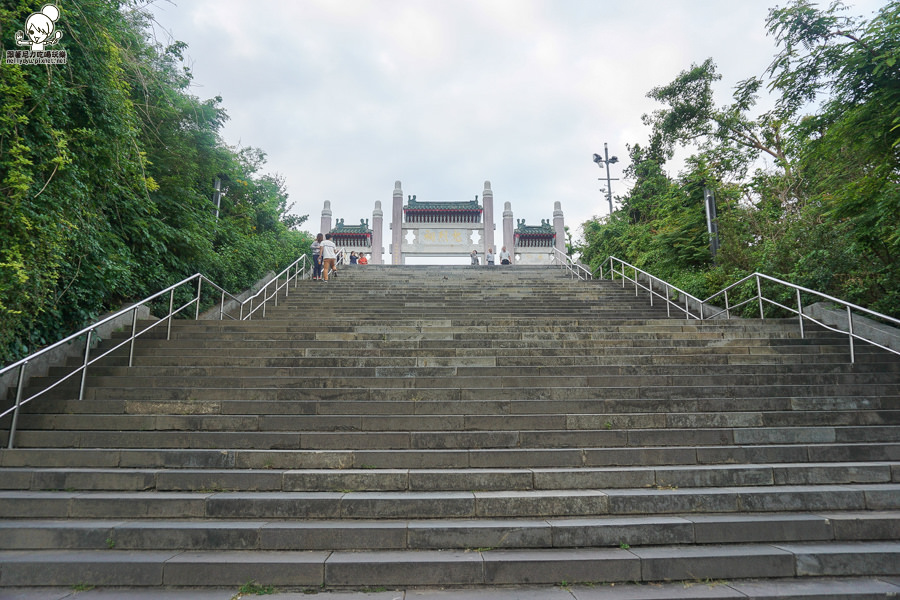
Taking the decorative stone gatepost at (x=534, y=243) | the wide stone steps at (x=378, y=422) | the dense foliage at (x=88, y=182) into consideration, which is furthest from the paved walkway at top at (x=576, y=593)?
the decorative stone gatepost at (x=534, y=243)

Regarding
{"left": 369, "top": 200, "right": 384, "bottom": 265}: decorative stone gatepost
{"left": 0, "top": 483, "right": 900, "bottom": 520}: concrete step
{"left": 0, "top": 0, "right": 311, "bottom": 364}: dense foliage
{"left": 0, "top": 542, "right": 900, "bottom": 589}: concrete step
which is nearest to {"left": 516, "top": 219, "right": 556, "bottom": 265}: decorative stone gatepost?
{"left": 369, "top": 200, "right": 384, "bottom": 265}: decorative stone gatepost

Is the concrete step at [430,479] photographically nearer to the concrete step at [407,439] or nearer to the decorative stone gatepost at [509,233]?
the concrete step at [407,439]

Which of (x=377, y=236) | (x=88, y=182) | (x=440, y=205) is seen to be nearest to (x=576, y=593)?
(x=88, y=182)

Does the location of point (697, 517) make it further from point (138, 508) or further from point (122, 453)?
point (122, 453)

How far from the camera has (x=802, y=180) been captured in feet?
38.2

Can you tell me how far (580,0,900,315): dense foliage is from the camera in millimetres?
6574

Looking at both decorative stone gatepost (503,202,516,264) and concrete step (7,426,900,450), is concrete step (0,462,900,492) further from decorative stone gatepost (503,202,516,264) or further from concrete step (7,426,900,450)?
decorative stone gatepost (503,202,516,264)

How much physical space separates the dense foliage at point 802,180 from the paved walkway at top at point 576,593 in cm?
535

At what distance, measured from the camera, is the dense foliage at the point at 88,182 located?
4.90 m

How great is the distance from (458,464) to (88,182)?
5981mm

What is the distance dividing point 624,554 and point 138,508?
3.76 m

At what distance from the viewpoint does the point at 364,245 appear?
96.6ft

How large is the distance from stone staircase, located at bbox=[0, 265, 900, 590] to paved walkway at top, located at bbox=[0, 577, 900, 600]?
8cm

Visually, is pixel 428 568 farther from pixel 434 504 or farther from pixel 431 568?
pixel 434 504
